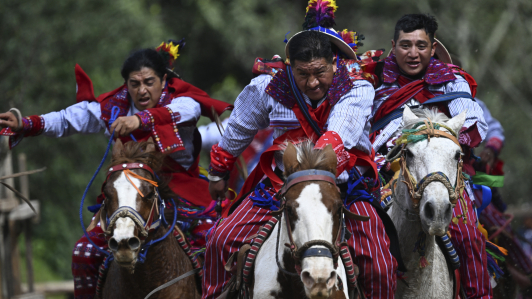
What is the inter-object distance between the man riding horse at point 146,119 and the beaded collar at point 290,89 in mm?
1382

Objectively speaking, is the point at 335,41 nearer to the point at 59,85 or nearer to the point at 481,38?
the point at 59,85

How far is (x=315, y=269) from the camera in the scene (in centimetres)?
308

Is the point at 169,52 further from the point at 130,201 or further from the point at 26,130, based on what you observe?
the point at 130,201

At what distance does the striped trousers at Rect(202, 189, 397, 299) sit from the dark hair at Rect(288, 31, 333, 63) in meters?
0.84

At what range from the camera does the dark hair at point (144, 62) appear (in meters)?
5.78

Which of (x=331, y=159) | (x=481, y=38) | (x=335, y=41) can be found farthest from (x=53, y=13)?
(x=481, y=38)

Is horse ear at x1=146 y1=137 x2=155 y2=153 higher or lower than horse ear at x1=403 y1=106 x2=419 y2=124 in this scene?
higher

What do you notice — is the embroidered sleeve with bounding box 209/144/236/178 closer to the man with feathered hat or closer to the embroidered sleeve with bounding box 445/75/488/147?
the man with feathered hat

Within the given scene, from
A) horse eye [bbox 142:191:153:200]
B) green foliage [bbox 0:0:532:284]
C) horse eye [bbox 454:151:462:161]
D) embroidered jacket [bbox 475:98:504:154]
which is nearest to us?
horse eye [bbox 454:151:462:161]

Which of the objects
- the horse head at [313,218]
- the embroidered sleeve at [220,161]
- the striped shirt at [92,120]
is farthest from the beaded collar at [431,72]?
the horse head at [313,218]

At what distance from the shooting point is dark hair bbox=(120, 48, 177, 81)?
5.78 metres

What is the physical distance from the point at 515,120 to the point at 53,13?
1341 centimetres

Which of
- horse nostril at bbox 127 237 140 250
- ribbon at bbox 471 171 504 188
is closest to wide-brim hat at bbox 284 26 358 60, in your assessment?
horse nostril at bbox 127 237 140 250

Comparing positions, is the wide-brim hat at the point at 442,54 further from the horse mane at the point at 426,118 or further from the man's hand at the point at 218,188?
the man's hand at the point at 218,188
